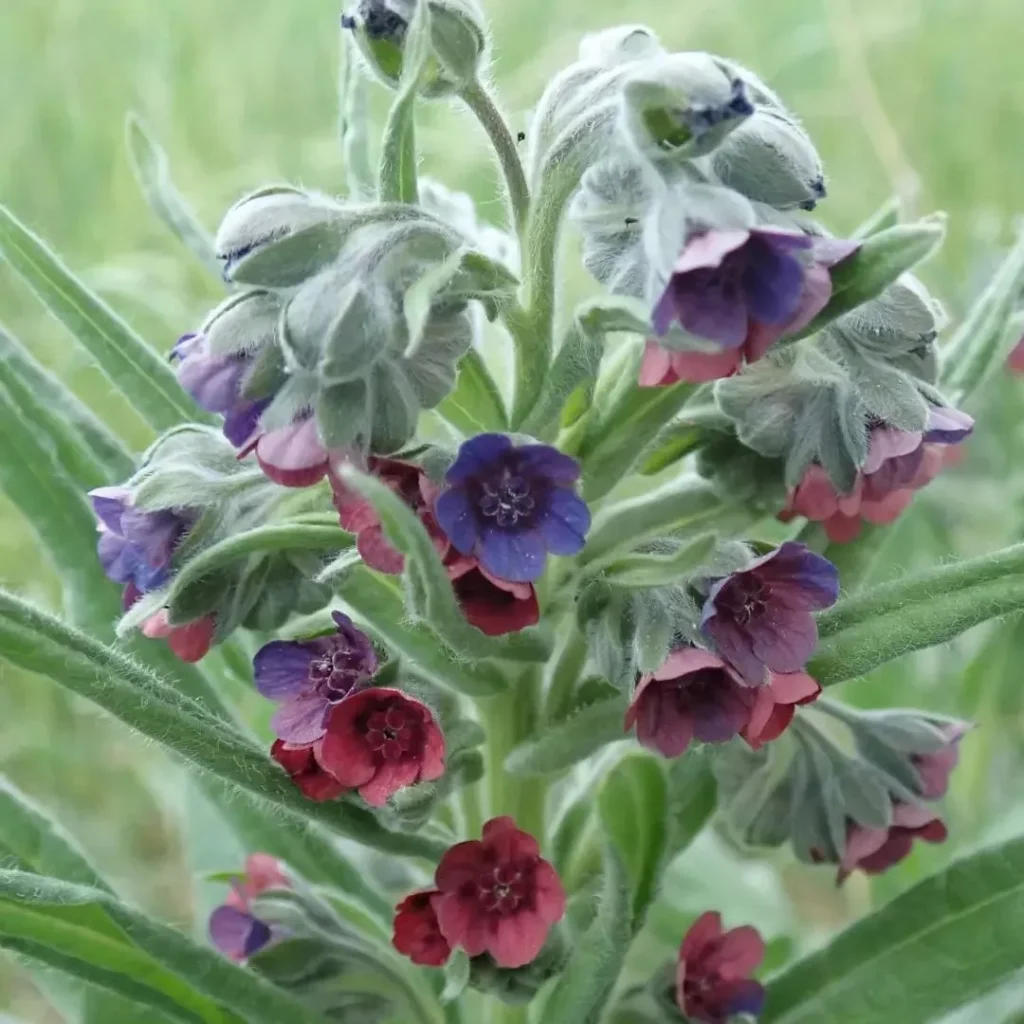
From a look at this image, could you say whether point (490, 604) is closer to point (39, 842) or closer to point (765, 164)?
point (765, 164)

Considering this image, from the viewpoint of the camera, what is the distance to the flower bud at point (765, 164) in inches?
34.6

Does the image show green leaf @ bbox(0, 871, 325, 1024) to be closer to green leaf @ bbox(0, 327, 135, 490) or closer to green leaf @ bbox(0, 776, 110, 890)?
green leaf @ bbox(0, 776, 110, 890)

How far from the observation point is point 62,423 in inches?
50.0

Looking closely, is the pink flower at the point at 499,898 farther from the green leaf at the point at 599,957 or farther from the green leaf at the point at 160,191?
Answer: the green leaf at the point at 160,191

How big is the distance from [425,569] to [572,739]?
1.01ft

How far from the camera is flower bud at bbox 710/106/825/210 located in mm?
Answer: 879

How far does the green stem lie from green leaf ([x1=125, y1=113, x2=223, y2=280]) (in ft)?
1.66

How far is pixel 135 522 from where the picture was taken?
1030mm

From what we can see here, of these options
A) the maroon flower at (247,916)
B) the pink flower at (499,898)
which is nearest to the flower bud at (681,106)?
the pink flower at (499,898)

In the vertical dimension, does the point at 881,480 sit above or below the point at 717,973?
above

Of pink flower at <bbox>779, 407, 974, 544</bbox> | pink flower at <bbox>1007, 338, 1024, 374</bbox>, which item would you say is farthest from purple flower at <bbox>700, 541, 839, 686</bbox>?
pink flower at <bbox>1007, 338, 1024, 374</bbox>

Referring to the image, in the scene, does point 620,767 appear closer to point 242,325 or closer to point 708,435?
point 708,435

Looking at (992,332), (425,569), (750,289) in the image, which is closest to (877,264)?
(750,289)

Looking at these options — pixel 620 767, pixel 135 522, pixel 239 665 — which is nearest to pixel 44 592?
pixel 239 665
